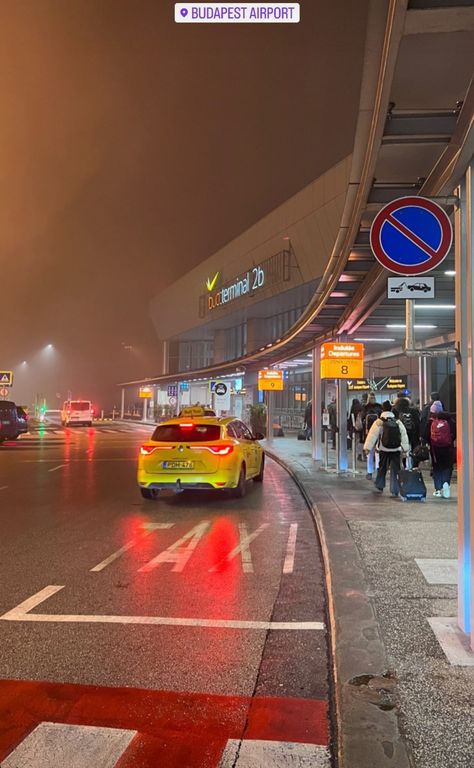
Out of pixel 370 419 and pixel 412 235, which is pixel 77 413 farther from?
pixel 412 235

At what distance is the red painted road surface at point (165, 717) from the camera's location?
9.47 feet

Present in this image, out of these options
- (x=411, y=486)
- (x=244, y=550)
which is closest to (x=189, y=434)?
(x=244, y=550)

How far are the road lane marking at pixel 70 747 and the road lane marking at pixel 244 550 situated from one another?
3269 millimetres

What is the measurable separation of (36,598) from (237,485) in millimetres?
5774

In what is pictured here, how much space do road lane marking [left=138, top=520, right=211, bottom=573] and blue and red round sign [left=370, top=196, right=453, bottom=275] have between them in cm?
398

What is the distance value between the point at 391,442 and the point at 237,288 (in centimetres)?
3500

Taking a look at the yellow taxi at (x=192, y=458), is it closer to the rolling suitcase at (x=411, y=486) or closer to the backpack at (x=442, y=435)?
the rolling suitcase at (x=411, y=486)

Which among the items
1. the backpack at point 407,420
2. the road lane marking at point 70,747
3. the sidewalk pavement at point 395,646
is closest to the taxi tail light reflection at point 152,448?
the sidewalk pavement at point 395,646

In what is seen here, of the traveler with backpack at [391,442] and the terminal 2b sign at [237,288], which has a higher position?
the terminal 2b sign at [237,288]

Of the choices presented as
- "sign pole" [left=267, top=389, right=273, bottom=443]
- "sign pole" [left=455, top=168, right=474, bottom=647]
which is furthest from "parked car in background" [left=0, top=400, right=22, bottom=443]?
"sign pole" [left=455, top=168, right=474, bottom=647]

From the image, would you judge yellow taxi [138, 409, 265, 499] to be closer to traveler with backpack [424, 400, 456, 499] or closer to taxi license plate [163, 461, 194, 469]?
taxi license plate [163, 461, 194, 469]

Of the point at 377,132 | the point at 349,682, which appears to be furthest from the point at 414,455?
the point at 349,682

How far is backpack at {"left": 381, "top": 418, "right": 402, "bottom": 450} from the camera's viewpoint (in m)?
10.2

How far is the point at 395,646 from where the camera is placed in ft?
13.1
